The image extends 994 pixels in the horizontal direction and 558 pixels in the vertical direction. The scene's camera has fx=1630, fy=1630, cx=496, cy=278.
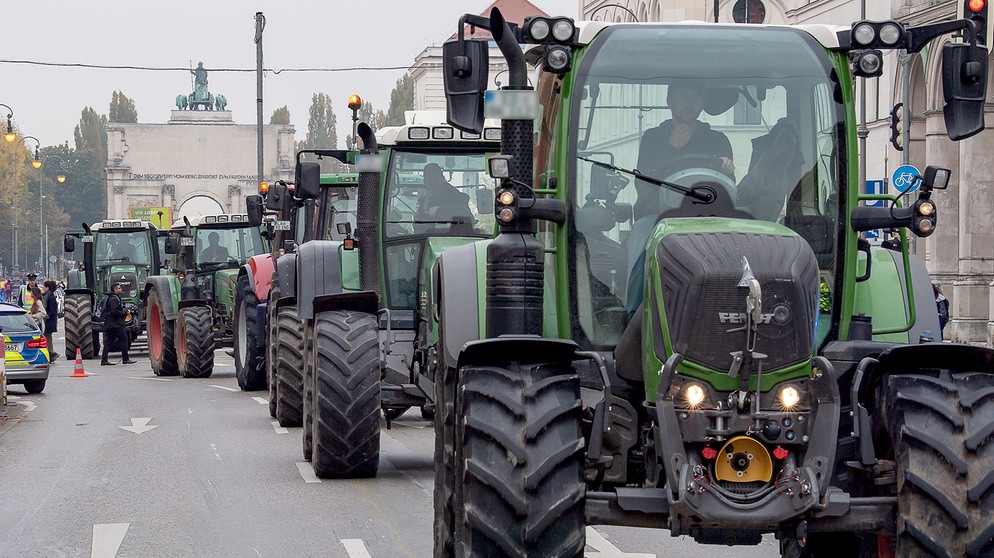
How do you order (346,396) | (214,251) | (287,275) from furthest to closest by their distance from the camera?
1. (214,251)
2. (287,275)
3. (346,396)

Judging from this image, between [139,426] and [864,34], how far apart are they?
12923mm

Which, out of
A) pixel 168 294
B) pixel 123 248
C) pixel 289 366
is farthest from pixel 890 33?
pixel 123 248

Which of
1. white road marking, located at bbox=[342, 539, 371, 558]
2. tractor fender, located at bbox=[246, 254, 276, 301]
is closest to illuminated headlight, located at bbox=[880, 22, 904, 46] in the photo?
white road marking, located at bbox=[342, 539, 371, 558]

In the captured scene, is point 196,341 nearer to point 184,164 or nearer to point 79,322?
point 79,322

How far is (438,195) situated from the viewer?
1446cm

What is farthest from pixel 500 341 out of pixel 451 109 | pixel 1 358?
pixel 1 358

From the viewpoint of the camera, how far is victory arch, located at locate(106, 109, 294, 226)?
111 m

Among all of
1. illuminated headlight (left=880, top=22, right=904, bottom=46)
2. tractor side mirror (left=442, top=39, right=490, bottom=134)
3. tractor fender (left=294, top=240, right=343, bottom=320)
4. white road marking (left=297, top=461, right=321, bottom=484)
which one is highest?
illuminated headlight (left=880, top=22, right=904, bottom=46)

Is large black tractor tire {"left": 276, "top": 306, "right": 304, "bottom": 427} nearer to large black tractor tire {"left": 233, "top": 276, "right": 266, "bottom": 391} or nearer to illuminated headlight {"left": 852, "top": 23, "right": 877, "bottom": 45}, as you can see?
large black tractor tire {"left": 233, "top": 276, "right": 266, "bottom": 391}

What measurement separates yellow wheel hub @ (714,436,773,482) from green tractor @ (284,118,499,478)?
5.80 m

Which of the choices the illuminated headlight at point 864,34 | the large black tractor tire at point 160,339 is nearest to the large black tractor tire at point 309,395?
the illuminated headlight at point 864,34

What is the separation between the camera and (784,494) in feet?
20.8

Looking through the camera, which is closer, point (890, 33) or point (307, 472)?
point (890, 33)

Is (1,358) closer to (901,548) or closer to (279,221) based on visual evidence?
(279,221)
